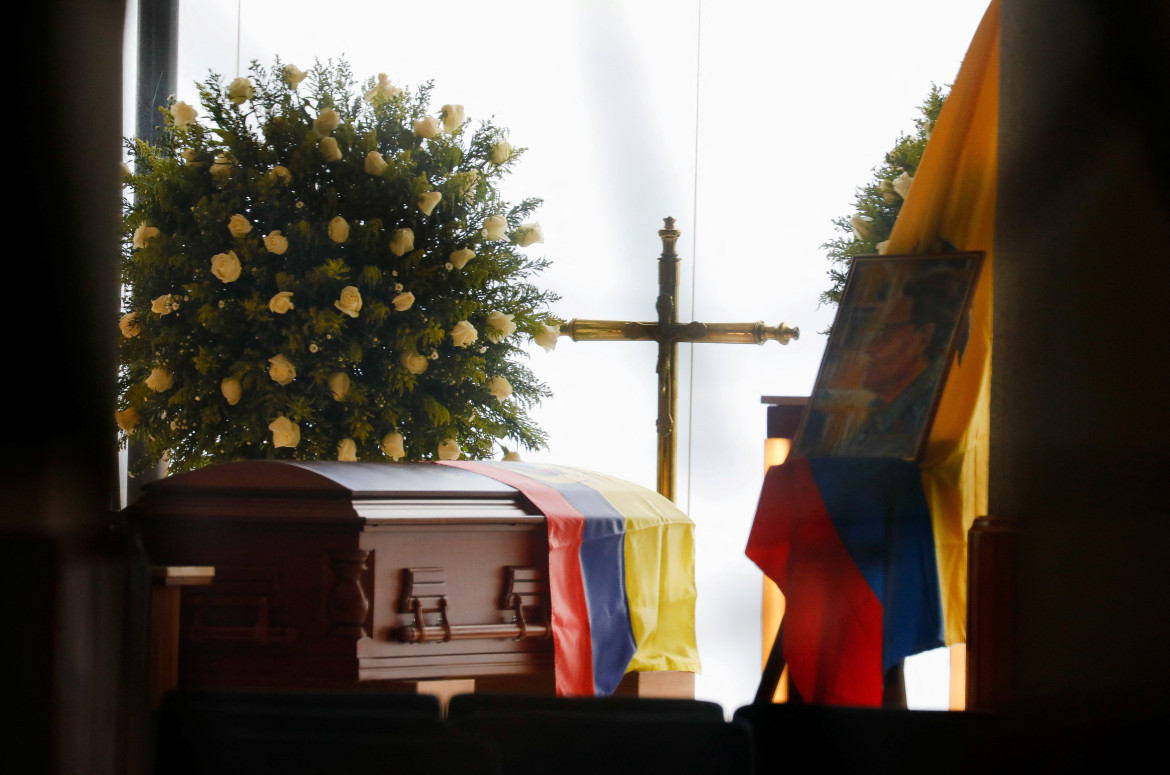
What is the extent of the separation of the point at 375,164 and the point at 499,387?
64cm

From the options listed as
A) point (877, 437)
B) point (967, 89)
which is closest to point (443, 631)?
point (877, 437)

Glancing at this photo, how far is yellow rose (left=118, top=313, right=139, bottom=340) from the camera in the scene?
2.84 m

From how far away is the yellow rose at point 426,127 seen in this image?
2.82 metres

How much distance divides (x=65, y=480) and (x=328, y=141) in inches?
78.7

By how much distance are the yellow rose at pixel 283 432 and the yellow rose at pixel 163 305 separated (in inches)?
16.2

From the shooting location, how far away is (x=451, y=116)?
2.90m

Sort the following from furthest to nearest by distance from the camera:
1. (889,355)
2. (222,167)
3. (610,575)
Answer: (222,167) < (610,575) < (889,355)

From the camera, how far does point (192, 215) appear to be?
283 cm

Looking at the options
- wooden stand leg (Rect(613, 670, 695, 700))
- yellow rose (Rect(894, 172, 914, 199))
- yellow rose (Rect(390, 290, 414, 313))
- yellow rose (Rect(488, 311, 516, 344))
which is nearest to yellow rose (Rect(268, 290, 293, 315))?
yellow rose (Rect(390, 290, 414, 313))

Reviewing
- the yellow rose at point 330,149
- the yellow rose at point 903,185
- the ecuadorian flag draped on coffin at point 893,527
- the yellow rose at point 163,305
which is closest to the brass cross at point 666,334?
the yellow rose at point 903,185

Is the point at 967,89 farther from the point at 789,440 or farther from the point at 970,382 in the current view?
the point at 789,440

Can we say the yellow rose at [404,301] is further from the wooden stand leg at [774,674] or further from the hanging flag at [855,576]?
the wooden stand leg at [774,674]

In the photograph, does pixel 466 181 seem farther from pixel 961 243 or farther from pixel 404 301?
pixel 961 243

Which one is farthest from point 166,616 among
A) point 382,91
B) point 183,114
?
point 382,91
